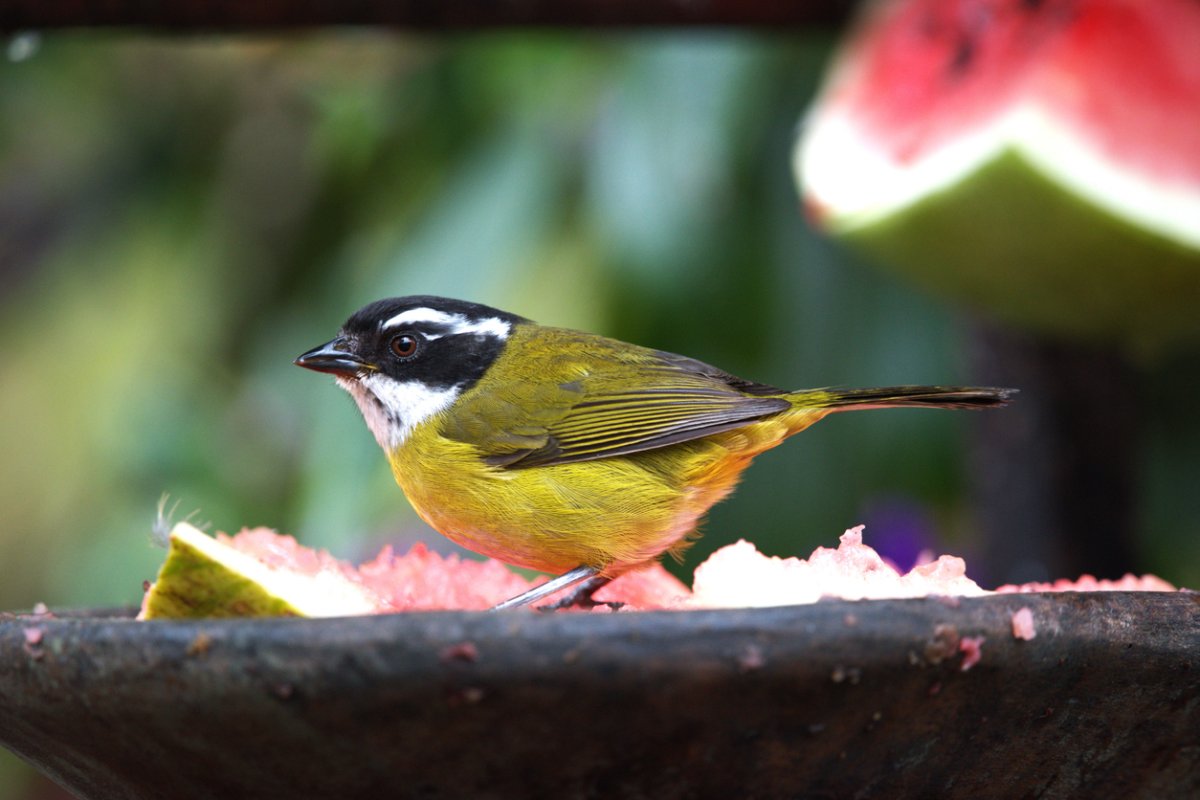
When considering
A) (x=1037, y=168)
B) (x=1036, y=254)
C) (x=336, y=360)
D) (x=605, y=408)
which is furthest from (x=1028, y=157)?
(x=336, y=360)

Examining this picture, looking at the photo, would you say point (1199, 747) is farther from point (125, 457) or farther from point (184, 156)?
point (184, 156)

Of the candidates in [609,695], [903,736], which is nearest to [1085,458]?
[903,736]

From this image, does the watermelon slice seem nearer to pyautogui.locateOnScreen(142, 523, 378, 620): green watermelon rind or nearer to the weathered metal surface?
the weathered metal surface

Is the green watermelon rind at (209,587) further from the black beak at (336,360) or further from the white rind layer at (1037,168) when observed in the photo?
the white rind layer at (1037,168)

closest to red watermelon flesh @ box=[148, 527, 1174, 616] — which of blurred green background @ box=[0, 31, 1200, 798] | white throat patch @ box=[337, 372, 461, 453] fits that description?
white throat patch @ box=[337, 372, 461, 453]

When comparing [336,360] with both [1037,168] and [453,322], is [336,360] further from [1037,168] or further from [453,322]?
[1037,168]

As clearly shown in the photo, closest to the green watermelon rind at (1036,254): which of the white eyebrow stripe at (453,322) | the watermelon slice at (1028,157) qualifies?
the watermelon slice at (1028,157)

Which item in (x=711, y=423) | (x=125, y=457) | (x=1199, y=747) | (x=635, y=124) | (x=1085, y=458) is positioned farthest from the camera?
(x=125, y=457)
